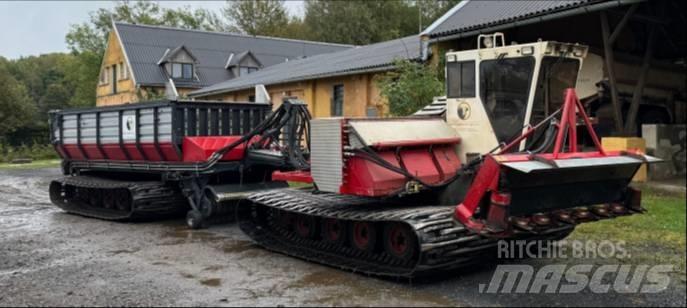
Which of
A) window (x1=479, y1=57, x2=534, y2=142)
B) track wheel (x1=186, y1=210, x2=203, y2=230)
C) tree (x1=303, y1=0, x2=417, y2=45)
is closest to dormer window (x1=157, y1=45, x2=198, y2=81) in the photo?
tree (x1=303, y1=0, x2=417, y2=45)

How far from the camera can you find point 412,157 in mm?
7211

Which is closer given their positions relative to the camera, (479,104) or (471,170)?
(471,170)

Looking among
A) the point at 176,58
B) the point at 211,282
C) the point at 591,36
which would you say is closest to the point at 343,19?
the point at 176,58

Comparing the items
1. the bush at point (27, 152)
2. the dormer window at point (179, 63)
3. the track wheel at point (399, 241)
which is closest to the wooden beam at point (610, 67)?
the track wheel at point (399, 241)

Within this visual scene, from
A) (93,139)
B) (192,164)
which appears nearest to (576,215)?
(192,164)

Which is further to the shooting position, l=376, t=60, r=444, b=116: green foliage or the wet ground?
l=376, t=60, r=444, b=116: green foliage

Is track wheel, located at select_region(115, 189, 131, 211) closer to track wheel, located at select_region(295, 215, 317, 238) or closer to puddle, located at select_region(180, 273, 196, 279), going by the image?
track wheel, located at select_region(295, 215, 317, 238)

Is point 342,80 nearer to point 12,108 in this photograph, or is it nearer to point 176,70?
point 176,70

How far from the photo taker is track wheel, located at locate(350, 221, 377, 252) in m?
7.25

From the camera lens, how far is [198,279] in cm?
690

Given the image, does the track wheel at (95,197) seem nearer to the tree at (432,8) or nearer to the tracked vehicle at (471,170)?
the tracked vehicle at (471,170)

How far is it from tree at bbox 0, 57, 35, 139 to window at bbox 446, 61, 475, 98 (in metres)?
33.1

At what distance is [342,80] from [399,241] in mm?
15186

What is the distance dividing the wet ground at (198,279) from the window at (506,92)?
1543 mm
